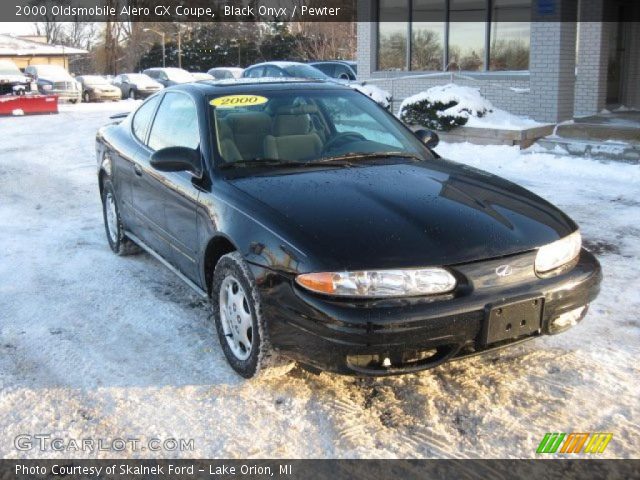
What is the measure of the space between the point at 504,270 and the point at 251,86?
2.30 m

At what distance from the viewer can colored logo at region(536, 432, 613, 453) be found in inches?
121

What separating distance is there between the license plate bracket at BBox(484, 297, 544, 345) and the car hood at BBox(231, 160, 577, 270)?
0.82 ft

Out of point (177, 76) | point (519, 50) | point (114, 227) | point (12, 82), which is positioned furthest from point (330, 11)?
point (114, 227)

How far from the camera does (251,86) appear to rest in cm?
480

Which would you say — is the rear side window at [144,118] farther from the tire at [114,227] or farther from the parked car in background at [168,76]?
the parked car in background at [168,76]

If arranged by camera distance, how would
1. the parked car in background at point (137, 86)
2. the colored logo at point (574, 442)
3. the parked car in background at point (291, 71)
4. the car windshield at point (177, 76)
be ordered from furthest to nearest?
the car windshield at point (177, 76)
the parked car in background at point (137, 86)
the parked car in background at point (291, 71)
the colored logo at point (574, 442)

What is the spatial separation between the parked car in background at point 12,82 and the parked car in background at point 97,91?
4.78 meters

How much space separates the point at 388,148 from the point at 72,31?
73.1 m

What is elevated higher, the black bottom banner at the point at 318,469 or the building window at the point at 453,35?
the building window at the point at 453,35

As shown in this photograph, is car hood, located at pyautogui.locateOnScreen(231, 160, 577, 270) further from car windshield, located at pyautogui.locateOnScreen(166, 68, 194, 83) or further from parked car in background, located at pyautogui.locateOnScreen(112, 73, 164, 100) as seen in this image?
car windshield, located at pyautogui.locateOnScreen(166, 68, 194, 83)

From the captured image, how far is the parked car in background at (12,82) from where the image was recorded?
2097 cm

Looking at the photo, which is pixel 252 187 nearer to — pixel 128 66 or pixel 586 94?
pixel 586 94

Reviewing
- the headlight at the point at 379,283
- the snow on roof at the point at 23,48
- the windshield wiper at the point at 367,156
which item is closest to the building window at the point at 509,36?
the windshield wiper at the point at 367,156

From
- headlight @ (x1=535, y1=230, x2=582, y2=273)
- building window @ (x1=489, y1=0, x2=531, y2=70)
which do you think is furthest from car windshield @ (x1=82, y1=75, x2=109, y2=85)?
headlight @ (x1=535, y1=230, x2=582, y2=273)
